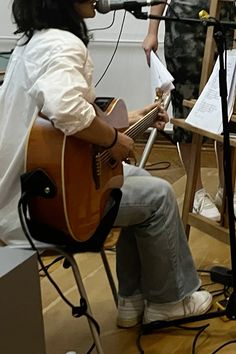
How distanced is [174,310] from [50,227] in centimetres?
66

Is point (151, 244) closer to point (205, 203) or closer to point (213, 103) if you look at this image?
point (213, 103)

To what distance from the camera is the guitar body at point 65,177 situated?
1252 mm

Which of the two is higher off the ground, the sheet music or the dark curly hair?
the dark curly hair

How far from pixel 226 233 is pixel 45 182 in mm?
973

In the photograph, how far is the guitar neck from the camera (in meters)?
1.65

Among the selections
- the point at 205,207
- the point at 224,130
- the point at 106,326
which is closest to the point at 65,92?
the point at 224,130

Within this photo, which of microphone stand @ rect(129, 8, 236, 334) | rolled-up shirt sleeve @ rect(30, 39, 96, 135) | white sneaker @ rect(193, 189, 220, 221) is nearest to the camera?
rolled-up shirt sleeve @ rect(30, 39, 96, 135)

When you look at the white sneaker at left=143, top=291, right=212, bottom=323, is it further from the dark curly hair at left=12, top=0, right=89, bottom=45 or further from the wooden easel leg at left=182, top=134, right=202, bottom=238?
the dark curly hair at left=12, top=0, right=89, bottom=45

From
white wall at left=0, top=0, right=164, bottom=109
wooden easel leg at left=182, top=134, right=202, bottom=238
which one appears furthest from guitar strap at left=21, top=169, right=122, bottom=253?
white wall at left=0, top=0, right=164, bottom=109

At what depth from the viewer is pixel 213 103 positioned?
188cm

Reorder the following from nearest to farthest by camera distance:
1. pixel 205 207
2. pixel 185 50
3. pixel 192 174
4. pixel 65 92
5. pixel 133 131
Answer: pixel 65 92 → pixel 133 131 → pixel 192 174 → pixel 185 50 → pixel 205 207

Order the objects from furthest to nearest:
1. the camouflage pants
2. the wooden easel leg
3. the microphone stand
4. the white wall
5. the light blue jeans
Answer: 1. the white wall
2. the camouflage pants
3. the wooden easel leg
4. the light blue jeans
5. the microphone stand

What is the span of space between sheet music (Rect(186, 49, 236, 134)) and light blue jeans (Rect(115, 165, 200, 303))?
0.28 m

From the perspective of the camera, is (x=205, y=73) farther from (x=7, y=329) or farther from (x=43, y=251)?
(x=7, y=329)
